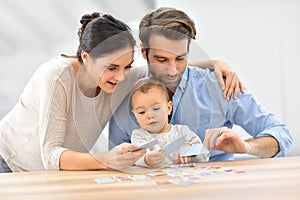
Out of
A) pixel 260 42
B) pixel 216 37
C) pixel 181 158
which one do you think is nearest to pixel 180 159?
pixel 181 158

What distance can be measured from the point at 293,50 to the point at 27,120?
1527 millimetres

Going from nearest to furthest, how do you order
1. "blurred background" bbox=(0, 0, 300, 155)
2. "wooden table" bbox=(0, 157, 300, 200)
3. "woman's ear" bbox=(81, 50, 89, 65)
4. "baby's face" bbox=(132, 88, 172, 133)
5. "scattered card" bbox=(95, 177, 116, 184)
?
"wooden table" bbox=(0, 157, 300, 200)
"scattered card" bbox=(95, 177, 116, 184)
"baby's face" bbox=(132, 88, 172, 133)
"woman's ear" bbox=(81, 50, 89, 65)
"blurred background" bbox=(0, 0, 300, 155)

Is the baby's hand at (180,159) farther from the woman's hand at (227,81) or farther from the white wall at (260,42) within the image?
the white wall at (260,42)

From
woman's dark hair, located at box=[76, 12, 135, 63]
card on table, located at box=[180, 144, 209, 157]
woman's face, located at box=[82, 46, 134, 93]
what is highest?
woman's dark hair, located at box=[76, 12, 135, 63]

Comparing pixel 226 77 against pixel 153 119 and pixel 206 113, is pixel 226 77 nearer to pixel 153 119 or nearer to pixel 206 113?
pixel 206 113

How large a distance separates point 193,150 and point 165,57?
29cm

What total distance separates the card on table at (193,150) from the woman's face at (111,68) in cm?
28

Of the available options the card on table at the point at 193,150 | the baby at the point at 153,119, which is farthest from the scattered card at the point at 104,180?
the card on table at the point at 193,150

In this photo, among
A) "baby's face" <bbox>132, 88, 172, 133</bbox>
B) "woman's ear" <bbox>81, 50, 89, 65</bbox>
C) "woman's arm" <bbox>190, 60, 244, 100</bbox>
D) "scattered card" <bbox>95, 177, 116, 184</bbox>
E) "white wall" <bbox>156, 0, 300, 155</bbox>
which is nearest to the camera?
"scattered card" <bbox>95, 177, 116, 184</bbox>

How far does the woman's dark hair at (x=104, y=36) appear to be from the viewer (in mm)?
1391

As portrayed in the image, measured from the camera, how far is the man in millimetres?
1387

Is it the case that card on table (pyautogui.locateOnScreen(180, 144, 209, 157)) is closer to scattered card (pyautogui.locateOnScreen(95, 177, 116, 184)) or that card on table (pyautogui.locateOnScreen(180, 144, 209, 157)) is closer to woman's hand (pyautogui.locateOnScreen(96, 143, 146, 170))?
woman's hand (pyautogui.locateOnScreen(96, 143, 146, 170))

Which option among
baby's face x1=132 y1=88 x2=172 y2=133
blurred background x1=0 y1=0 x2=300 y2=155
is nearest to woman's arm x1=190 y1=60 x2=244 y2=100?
baby's face x1=132 y1=88 x2=172 y2=133

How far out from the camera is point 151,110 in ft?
4.35
